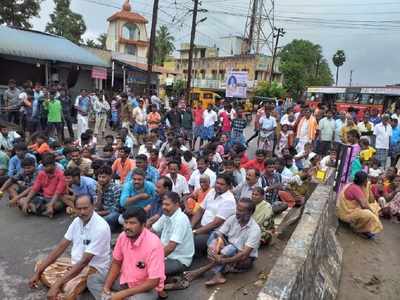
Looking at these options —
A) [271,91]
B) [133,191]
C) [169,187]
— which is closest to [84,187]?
[133,191]

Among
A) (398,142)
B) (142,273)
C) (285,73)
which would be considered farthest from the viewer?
(285,73)

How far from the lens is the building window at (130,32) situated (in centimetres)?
4566

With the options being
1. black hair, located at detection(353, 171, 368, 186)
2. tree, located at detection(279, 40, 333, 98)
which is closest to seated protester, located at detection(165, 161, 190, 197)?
black hair, located at detection(353, 171, 368, 186)

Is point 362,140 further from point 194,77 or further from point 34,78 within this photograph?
point 194,77

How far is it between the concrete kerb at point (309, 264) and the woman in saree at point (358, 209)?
2.00 feet

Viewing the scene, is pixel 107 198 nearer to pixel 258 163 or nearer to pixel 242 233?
pixel 242 233

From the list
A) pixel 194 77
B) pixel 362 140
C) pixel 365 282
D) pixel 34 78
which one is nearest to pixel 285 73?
pixel 194 77

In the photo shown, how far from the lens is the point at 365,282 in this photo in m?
5.41

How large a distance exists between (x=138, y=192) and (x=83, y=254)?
6.28 feet

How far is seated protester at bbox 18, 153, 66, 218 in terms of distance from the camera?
20.7 feet

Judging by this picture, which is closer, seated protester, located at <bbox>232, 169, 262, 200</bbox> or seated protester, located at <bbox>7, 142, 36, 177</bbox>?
seated protester, located at <bbox>232, 169, 262, 200</bbox>

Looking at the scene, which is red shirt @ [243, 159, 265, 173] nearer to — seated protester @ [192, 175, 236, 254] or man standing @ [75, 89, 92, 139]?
seated protester @ [192, 175, 236, 254]

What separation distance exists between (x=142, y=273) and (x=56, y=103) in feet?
30.4

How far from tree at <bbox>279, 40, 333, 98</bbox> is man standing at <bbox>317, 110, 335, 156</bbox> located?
39.2 metres
